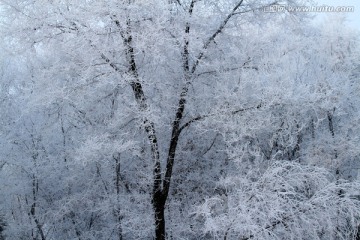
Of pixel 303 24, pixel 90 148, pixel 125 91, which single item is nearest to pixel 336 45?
pixel 303 24

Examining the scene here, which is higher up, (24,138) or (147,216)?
(24,138)

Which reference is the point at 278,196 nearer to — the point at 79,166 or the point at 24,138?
the point at 79,166

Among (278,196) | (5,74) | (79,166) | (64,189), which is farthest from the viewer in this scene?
(5,74)

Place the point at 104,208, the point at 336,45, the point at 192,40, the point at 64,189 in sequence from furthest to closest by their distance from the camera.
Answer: the point at 336,45, the point at 64,189, the point at 104,208, the point at 192,40

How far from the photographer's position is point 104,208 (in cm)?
1144

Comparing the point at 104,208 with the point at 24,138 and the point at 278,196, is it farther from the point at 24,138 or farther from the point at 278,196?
the point at 278,196

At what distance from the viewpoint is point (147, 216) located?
33.5ft

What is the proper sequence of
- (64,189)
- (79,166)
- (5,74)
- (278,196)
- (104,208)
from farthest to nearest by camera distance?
(5,74), (64,189), (79,166), (104,208), (278,196)

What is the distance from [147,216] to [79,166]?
10.7 feet

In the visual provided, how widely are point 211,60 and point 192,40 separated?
1.42 m

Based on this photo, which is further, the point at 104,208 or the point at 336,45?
the point at 336,45

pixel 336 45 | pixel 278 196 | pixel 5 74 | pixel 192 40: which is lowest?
pixel 278 196

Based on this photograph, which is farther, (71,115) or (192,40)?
(71,115)

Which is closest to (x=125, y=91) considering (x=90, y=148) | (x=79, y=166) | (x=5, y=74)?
(x=90, y=148)
